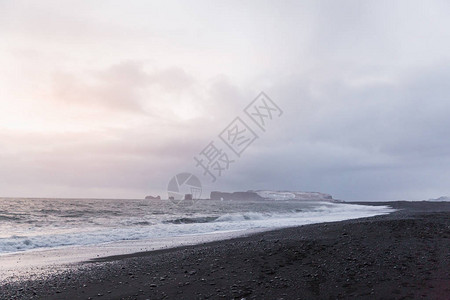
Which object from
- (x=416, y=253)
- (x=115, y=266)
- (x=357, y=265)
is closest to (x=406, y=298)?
(x=357, y=265)

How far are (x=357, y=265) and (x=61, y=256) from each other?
38.6ft

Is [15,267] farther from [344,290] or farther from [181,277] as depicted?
[344,290]

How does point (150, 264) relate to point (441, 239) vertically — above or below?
below

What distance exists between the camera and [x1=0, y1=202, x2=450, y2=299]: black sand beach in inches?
293

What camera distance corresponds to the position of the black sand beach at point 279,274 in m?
7.43

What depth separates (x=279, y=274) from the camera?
8797mm

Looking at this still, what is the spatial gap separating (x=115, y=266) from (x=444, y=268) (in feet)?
30.7

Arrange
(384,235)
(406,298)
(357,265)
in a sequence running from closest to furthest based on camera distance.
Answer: (406,298), (357,265), (384,235)

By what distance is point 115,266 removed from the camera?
11.4 m

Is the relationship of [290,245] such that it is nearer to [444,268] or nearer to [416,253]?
[416,253]

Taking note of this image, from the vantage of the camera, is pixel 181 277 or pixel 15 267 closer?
pixel 181 277

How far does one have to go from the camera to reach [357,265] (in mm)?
9055

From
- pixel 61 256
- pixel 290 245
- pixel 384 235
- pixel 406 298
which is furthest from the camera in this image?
pixel 61 256

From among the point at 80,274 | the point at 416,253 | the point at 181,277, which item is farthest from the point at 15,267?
the point at 416,253
